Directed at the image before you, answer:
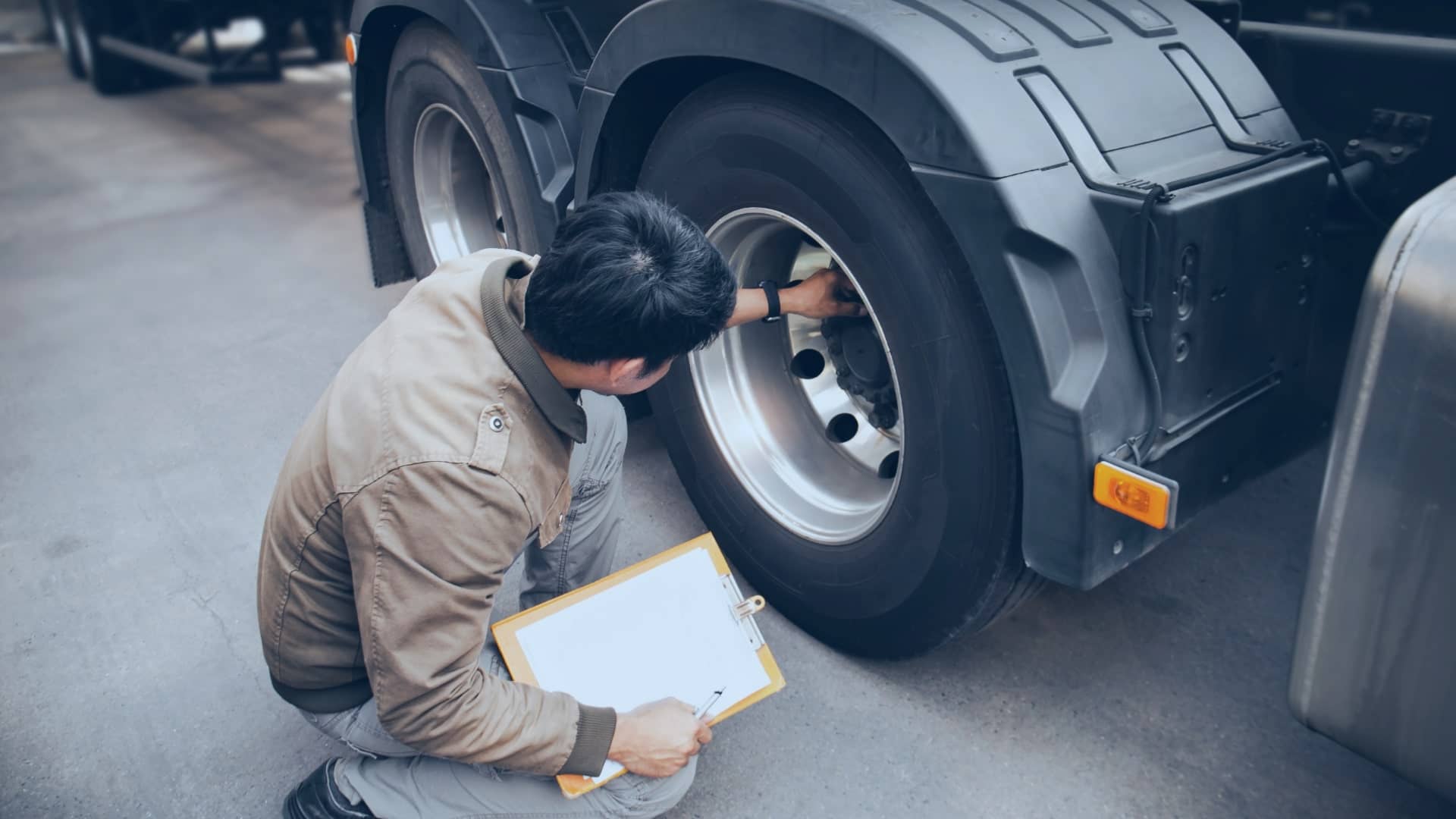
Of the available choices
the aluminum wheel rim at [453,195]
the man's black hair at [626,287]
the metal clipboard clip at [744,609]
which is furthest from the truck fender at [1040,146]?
the aluminum wheel rim at [453,195]

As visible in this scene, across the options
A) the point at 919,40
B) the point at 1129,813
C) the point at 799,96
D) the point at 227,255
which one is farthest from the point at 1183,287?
the point at 227,255

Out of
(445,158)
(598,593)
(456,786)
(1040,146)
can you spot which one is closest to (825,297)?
(1040,146)

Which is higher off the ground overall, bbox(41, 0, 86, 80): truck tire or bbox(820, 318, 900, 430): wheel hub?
bbox(820, 318, 900, 430): wheel hub

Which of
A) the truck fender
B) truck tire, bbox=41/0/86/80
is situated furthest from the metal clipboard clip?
truck tire, bbox=41/0/86/80

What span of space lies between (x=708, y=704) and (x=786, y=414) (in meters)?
0.76

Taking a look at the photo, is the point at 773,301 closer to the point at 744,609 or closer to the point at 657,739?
the point at 744,609

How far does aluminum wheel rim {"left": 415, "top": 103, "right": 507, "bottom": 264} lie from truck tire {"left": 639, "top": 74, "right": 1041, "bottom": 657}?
1.32 meters

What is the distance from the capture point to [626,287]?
4.42ft

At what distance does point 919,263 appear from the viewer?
162 cm

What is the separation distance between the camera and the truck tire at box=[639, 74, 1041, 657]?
1632 millimetres

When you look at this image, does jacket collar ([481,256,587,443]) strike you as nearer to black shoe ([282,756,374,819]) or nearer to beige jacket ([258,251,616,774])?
beige jacket ([258,251,616,774])

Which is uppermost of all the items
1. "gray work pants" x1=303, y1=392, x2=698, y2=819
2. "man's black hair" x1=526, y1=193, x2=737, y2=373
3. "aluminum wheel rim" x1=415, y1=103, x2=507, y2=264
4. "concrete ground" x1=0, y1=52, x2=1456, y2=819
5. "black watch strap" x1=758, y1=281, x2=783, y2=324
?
"man's black hair" x1=526, y1=193, x2=737, y2=373

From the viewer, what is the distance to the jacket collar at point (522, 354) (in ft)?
4.67

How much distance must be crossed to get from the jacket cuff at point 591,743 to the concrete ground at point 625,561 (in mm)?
354
